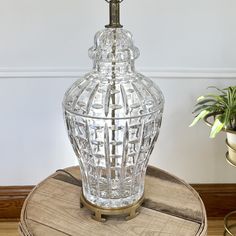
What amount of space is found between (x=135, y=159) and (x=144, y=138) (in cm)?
6

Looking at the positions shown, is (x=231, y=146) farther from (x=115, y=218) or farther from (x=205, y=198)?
(x=115, y=218)

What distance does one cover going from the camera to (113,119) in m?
0.90

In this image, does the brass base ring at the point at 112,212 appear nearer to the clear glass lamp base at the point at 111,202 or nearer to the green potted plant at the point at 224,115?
the clear glass lamp base at the point at 111,202

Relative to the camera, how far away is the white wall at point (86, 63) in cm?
144

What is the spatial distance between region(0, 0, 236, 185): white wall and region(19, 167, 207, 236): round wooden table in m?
0.48

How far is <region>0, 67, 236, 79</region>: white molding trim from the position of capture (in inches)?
59.2

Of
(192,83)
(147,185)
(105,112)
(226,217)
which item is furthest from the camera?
(226,217)

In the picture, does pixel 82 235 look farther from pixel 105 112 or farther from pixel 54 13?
pixel 54 13

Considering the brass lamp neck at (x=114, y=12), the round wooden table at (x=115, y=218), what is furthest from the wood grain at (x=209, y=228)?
the brass lamp neck at (x=114, y=12)

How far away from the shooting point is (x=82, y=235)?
3.05 feet

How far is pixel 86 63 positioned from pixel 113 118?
2.11 ft

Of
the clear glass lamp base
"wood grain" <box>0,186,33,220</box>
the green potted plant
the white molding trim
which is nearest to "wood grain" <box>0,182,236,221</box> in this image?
"wood grain" <box>0,186,33,220</box>

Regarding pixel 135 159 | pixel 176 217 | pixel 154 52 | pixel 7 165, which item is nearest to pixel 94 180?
pixel 135 159

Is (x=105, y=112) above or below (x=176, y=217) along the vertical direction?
above
